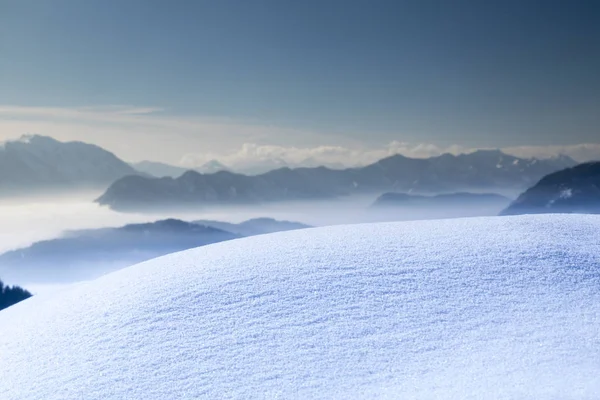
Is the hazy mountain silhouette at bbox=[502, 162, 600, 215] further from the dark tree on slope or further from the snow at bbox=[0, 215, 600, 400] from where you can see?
the snow at bbox=[0, 215, 600, 400]

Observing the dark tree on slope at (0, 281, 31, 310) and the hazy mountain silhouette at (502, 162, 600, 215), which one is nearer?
the dark tree on slope at (0, 281, 31, 310)

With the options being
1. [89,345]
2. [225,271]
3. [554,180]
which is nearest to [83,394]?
[89,345]

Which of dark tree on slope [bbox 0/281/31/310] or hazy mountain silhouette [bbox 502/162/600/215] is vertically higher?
hazy mountain silhouette [bbox 502/162/600/215]

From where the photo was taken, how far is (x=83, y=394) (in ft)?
16.1

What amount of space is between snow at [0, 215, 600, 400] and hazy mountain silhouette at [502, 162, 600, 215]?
67.3 meters

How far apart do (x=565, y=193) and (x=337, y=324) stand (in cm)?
7671

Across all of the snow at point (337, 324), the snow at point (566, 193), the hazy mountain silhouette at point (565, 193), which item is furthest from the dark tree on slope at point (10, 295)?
the snow at point (566, 193)

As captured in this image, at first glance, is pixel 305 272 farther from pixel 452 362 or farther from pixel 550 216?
pixel 550 216

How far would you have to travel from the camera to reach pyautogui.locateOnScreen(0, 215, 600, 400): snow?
4750 mm

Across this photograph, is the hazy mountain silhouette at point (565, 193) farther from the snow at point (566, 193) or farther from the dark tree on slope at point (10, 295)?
the dark tree on slope at point (10, 295)

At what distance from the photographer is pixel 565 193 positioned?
7438cm

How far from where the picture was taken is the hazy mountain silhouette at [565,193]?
2830 inches

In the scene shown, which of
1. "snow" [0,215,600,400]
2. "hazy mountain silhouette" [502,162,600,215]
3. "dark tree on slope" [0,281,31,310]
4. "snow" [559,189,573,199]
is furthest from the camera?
"snow" [559,189,573,199]

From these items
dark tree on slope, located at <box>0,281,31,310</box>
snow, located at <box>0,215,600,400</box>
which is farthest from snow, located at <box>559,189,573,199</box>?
snow, located at <box>0,215,600,400</box>
